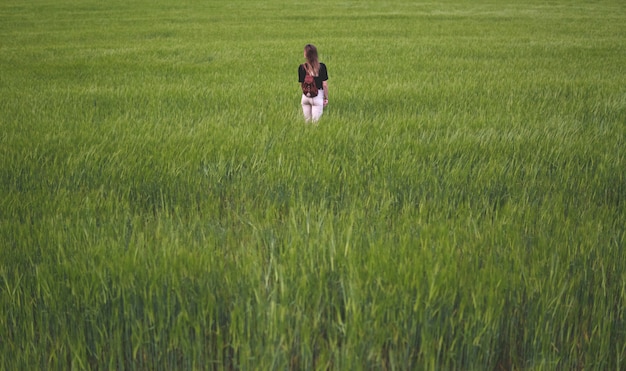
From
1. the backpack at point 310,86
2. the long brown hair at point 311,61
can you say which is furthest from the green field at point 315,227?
the long brown hair at point 311,61

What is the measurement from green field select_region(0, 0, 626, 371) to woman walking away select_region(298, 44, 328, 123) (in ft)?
0.65

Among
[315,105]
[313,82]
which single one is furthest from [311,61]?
[315,105]

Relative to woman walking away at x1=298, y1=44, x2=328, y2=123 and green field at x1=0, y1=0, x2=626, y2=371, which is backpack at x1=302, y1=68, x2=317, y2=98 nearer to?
woman walking away at x1=298, y1=44, x2=328, y2=123

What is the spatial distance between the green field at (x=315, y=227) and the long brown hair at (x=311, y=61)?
1.54ft

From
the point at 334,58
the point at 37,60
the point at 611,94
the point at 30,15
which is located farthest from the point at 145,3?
the point at 611,94

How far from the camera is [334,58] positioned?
1112 cm

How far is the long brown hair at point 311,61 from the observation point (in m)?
5.12

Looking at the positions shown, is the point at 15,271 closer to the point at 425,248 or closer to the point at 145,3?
the point at 425,248

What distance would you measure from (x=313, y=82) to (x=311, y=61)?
205 mm

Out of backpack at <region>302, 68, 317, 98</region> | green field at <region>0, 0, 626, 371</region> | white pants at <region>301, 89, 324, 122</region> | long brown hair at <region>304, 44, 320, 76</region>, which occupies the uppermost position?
long brown hair at <region>304, 44, 320, 76</region>

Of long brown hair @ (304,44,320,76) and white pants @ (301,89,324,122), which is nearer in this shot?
long brown hair @ (304,44,320,76)

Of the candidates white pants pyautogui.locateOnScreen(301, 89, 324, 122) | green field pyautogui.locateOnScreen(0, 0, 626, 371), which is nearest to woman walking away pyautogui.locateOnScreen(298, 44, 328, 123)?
white pants pyautogui.locateOnScreen(301, 89, 324, 122)

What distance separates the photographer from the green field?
1.68m

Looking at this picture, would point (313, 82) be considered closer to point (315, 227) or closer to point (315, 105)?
point (315, 105)
